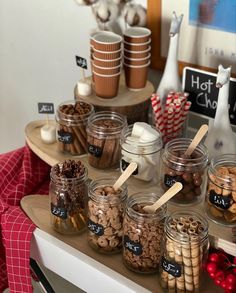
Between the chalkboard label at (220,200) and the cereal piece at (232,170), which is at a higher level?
the cereal piece at (232,170)

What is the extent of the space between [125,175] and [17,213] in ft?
0.93

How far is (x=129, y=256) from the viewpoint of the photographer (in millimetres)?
1040

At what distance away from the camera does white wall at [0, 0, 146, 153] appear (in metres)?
1.63

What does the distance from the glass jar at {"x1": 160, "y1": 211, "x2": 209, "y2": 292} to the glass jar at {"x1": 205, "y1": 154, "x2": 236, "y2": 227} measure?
5 centimetres

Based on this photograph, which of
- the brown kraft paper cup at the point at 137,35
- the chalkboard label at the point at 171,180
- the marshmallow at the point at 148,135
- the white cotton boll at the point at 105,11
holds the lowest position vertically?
the chalkboard label at the point at 171,180

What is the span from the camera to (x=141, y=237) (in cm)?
101

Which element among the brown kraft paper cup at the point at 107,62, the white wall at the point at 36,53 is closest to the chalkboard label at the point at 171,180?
the brown kraft paper cup at the point at 107,62

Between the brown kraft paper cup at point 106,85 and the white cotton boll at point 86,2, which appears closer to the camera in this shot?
the brown kraft paper cup at point 106,85

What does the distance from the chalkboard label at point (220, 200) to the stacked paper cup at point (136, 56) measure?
43 cm

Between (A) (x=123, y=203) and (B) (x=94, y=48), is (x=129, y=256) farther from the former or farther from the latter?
(B) (x=94, y=48)

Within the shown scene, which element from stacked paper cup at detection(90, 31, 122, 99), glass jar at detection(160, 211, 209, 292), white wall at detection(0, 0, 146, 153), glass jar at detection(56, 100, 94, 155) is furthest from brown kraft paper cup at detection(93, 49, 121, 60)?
glass jar at detection(160, 211, 209, 292)

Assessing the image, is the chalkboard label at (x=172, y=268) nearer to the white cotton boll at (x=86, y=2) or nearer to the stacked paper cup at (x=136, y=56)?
the stacked paper cup at (x=136, y=56)

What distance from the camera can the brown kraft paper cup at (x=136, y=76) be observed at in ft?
4.39

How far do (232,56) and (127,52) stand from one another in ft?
0.87
